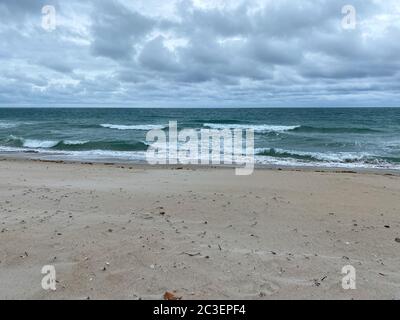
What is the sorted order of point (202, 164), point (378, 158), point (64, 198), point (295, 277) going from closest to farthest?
point (295, 277)
point (64, 198)
point (202, 164)
point (378, 158)

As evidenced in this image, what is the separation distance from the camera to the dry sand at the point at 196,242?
11.7 ft

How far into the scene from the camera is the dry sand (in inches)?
141

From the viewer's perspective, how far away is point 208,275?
379cm

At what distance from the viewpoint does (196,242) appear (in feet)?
15.3

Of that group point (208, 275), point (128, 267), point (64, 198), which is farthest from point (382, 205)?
point (64, 198)

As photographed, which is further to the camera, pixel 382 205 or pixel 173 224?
pixel 382 205

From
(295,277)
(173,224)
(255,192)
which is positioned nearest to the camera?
(295,277)

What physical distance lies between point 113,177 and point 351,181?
6.34m

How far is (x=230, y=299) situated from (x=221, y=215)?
259 cm

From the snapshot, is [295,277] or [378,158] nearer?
[295,277]

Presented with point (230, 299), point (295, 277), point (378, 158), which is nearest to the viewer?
point (230, 299)

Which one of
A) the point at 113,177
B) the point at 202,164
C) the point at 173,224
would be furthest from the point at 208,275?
the point at 202,164

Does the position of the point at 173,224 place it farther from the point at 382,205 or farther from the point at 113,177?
the point at 113,177

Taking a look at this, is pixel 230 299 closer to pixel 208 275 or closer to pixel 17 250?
pixel 208 275
